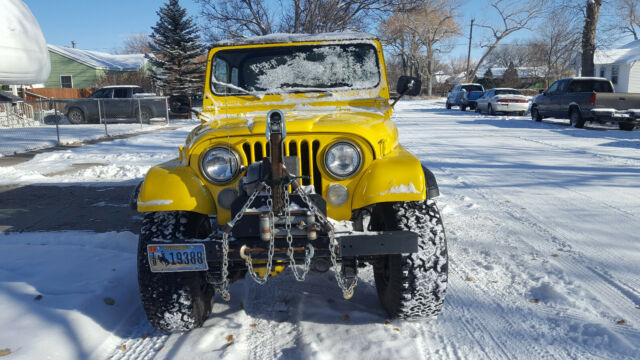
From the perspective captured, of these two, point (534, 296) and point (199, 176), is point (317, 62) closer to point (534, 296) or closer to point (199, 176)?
point (199, 176)

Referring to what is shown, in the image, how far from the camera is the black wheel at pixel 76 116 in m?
20.1

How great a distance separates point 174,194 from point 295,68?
6.05ft

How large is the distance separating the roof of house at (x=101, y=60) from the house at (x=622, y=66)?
35450 millimetres

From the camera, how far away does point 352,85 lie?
4.05 m

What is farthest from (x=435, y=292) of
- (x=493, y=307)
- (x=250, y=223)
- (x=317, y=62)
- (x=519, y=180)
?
(x=519, y=180)

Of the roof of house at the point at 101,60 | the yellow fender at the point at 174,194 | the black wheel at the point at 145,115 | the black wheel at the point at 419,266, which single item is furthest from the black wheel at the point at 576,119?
the roof of house at the point at 101,60

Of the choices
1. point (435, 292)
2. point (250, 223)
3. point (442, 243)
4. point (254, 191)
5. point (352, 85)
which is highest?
point (352, 85)

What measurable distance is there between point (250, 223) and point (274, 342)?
0.83 m

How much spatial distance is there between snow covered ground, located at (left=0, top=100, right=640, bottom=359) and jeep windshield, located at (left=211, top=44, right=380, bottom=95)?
1.68m

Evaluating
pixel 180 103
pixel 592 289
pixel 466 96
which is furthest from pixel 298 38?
pixel 466 96

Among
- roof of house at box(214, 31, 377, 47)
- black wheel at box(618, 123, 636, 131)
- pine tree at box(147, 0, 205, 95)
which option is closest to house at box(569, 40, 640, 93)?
black wheel at box(618, 123, 636, 131)

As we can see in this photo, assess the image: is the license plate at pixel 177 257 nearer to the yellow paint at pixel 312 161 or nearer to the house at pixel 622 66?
the yellow paint at pixel 312 161

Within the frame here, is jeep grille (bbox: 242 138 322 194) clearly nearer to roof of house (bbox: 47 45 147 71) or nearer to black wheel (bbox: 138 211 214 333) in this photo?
black wheel (bbox: 138 211 214 333)

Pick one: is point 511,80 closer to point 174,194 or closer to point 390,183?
point 390,183
